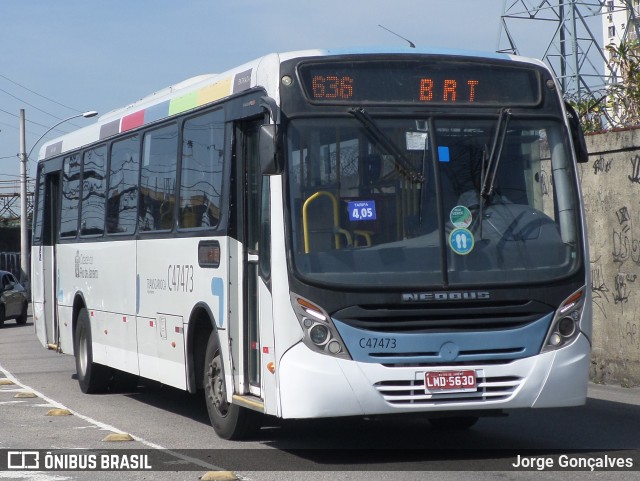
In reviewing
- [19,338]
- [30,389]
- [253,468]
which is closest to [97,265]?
[30,389]

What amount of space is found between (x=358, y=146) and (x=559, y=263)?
1.76m

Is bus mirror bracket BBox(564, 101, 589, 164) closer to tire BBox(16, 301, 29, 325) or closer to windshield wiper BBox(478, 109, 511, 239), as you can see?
windshield wiper BBox(478, 109, 511, 239)

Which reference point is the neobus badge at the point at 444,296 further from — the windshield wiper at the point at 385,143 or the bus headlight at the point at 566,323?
the windshield wiper at the point at 385,143

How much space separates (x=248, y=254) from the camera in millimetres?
9875

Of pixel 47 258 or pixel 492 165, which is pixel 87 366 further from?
pixel 492 165

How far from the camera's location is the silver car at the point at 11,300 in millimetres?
34562

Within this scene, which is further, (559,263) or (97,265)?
(97,265)

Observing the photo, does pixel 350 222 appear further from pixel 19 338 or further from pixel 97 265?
pixel 19 338

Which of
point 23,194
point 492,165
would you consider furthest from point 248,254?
point 23,194

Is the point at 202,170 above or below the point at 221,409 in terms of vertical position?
above

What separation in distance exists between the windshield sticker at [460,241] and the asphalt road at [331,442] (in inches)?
52.2

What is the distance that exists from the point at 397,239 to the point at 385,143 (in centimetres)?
74

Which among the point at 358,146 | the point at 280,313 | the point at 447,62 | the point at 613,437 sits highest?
the point at 447,62

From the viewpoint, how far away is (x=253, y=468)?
29.5 feet
